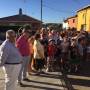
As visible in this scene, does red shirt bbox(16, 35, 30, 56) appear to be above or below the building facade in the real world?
below

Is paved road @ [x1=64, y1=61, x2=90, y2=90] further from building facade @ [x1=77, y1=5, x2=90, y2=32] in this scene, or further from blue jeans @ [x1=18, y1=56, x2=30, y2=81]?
building facade @ [x1=77, y1=5, x2=90, y2=32]

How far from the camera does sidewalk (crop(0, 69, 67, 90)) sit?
1125cm

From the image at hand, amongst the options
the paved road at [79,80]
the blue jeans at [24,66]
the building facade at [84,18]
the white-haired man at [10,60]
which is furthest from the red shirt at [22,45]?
the building facade at [84,18]

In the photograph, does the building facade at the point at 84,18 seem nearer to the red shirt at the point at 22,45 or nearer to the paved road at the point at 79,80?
the paved road at the point at 79,80

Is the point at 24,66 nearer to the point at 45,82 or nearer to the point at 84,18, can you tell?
the point at 45,82

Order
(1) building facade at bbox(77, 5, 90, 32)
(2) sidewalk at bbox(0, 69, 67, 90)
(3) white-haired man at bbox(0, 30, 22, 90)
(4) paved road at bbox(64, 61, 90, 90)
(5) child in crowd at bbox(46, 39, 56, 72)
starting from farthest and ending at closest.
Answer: (1) building facade at bbox(77, 5, 90, 32), (5) child in crowd at bbox(46, 39, 56, 72), (4) paved road at bbox(64, 61, 90, 90), (2) sidewalk at bbox(0, 69, 67, 90), (3) white-haired man at bbox(0, 30, 22, 90)

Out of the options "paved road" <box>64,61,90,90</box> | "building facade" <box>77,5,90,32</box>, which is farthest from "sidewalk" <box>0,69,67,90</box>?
"building facade" <box>77,5,90,32</box>

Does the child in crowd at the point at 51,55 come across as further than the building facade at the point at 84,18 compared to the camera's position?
No

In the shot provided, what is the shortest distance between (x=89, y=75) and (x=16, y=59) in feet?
19.2

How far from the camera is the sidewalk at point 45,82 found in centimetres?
1125

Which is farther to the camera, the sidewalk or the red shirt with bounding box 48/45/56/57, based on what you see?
the red shirt with bounding box 48/45/56/57

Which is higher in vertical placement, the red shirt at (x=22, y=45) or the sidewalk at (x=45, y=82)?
the red shirt at (x=22, y=45)

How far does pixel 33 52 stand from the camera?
570 inches

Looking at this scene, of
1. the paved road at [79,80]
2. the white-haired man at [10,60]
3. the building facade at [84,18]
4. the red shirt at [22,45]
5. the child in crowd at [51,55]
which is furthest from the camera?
the building facade at [84,18]
